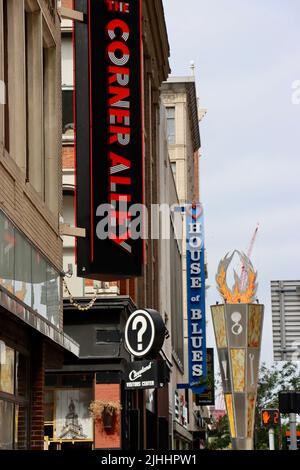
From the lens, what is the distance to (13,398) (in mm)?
19094

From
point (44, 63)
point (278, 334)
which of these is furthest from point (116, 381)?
point (278, 334)

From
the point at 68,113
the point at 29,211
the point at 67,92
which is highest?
the point at 67,92

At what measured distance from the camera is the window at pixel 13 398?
1825 centimetres

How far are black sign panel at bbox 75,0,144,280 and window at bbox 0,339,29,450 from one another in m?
4.43

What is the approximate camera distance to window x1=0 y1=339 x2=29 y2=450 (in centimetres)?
1825

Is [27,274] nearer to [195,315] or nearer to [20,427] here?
[20,427]

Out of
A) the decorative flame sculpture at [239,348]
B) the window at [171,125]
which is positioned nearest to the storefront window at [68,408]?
the decorative flame sculpture at [239,348]

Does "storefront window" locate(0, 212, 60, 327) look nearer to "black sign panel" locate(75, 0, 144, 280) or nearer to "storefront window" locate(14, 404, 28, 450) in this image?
"storefront window" locate(14, 404, 28, 450)

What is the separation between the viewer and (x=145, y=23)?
43000 millimetres

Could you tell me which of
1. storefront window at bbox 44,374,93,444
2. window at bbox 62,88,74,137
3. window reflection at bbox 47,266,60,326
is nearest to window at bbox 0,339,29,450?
window reflection at bbox 47,266,60,326

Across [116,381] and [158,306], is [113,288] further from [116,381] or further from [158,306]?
[158,306]

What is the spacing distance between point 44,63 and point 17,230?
19.7 feet

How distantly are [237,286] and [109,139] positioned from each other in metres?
37.7

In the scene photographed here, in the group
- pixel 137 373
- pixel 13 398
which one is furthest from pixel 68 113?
pixel 13 398
